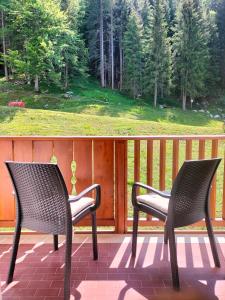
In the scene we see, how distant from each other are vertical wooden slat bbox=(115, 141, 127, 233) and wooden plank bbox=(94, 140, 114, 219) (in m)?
0.05

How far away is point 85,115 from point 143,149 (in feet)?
24.1

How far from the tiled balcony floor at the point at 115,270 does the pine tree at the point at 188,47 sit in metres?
16.3

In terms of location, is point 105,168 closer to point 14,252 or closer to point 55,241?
point 55,241

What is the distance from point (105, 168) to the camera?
119 inches

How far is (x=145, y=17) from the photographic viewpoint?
60.2 feet

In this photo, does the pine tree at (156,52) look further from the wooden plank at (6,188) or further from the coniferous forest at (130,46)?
the wooden plank at (6,188)

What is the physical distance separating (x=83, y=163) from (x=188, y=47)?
55.8ft

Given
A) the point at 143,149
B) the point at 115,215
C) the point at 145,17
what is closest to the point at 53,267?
the point at 115,215

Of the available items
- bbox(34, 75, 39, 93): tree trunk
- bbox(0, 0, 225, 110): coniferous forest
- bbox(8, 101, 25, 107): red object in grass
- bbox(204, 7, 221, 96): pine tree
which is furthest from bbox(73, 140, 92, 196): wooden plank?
bbox(204, 7, 221, 96): pine tree

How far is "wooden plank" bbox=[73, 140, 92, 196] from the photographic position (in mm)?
2996

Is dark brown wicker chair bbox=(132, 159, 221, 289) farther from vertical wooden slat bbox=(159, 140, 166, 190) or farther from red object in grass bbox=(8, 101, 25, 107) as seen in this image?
red object in grass bbox=(8, 101, 25, 107)

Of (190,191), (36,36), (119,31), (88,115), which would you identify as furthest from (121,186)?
(119,31)

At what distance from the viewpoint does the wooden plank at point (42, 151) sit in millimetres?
2988

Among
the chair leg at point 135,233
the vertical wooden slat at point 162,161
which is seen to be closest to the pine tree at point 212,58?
the vertical wooden slat at point 162,161
